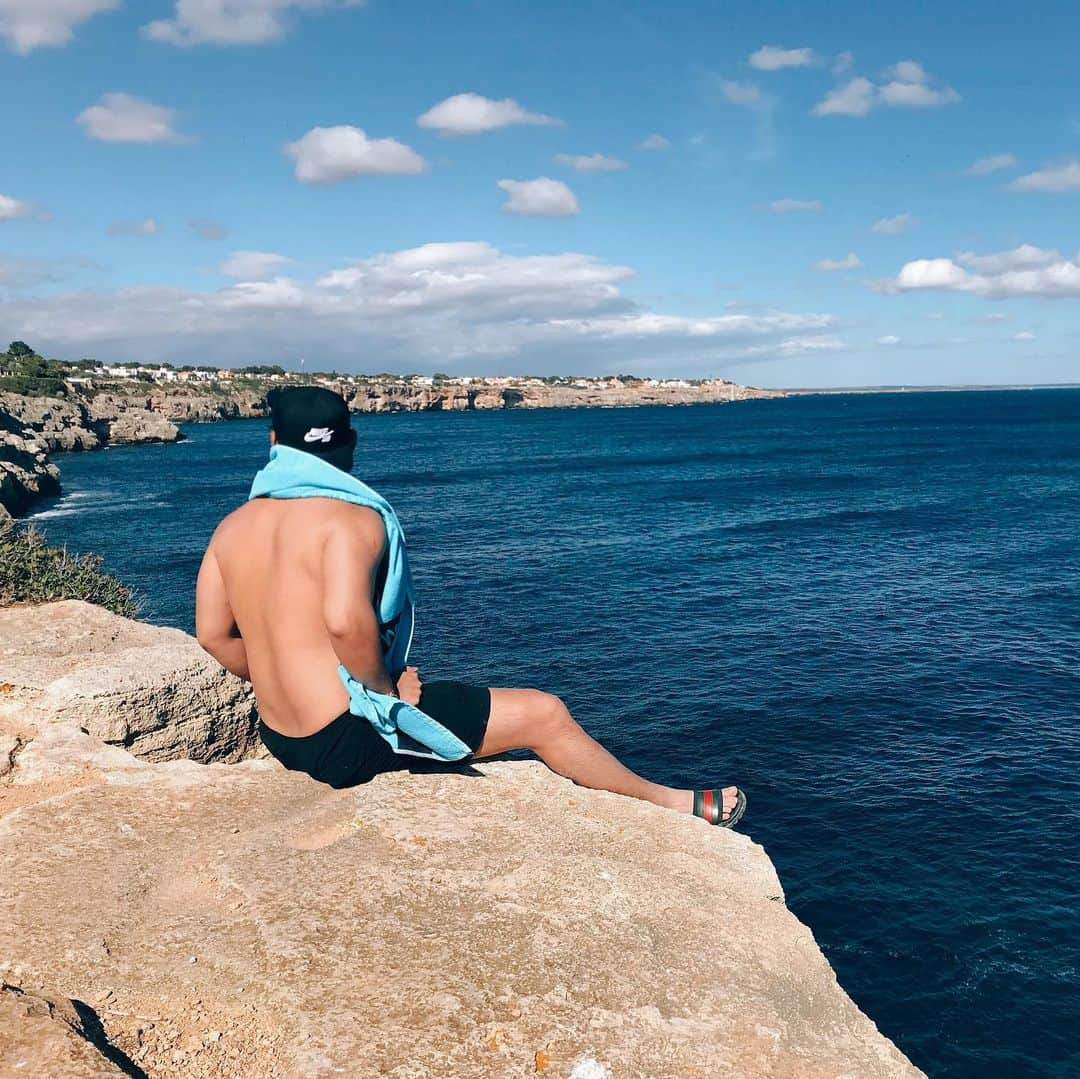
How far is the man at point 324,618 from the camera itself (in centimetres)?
499

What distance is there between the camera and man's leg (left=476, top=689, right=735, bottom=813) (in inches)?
236

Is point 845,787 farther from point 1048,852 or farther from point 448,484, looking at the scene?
point 448,484

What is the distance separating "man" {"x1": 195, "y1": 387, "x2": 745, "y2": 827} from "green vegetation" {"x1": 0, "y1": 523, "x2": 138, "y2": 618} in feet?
23.1

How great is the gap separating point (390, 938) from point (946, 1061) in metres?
10.3

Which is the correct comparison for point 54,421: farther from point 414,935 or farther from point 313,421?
point 414,935

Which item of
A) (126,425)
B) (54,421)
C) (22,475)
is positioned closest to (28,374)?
(126,425)

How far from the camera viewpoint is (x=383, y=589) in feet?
17.4

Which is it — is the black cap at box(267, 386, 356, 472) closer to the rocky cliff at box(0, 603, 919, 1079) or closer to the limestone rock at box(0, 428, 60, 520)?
the rocky cliff at box(0, 603, 919, 1079)

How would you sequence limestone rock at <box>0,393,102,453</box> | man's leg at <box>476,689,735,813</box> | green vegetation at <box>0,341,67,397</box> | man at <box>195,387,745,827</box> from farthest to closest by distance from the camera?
green vegetation at <box>0,341,67,397</box> < limestone rock at <box>0,393,102,453</box> < man's leg at <box>476,689,735,813</box> < man at <box>195,387,745,827</box>

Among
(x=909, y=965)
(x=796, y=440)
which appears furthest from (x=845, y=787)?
(x=796, y=440)

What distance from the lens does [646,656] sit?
85.9ft

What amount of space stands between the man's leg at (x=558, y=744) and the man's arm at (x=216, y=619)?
1.73 metres

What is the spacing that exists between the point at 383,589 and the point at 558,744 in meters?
1.86

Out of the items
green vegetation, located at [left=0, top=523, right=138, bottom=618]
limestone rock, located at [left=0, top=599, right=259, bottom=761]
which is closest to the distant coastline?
green vegetation, located at [left=0, top=523, right=138, bottom=618]
